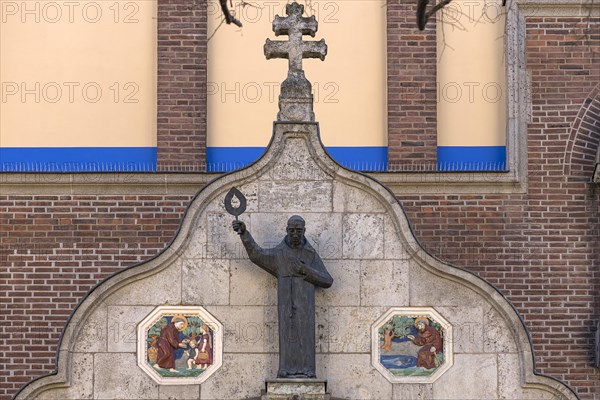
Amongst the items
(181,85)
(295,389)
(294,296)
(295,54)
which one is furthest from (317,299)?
(181,85)

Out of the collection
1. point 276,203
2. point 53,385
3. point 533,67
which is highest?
point 533,67

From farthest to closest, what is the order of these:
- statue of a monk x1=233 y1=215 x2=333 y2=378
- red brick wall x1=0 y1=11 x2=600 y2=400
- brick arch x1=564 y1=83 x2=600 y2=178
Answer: brick arch x1=564 y1=83 x2=600 y2=178 → red brick wall x1=0 y1=11 x2=600 y2=400 → statue of a monk x1=233 y1=215 x2=333 y2=378

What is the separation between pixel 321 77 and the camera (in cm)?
2325

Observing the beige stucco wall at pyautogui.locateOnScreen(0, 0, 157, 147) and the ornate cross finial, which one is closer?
the ornate cross finial

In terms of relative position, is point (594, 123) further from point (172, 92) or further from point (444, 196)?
point (172, 92)

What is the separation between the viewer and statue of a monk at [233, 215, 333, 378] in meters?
19.7

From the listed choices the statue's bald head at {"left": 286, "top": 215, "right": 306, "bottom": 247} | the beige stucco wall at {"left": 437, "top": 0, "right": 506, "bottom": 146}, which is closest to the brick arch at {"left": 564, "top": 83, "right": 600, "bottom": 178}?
the beige stucco wall at {"left": 437, "top": 0, "right": 506, "bottom": 146}

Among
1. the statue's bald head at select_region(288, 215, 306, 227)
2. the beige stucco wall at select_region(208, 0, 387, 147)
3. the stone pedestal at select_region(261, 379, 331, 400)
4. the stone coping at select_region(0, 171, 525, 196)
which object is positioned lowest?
the stone pedestal at select_region(261, 379, 331, 400)

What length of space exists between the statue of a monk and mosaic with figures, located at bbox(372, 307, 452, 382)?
684 mm

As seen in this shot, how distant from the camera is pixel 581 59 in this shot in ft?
75.2

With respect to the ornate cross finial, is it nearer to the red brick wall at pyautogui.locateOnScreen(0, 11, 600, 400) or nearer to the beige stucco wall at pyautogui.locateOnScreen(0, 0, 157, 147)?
the red brick wall at pyautogui.locateOnScreen(0, 11, 600, 400)

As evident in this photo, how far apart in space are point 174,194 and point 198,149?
23.1 inches

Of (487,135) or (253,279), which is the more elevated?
(487,135)

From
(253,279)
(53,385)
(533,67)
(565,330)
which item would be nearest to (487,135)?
(533,67)
